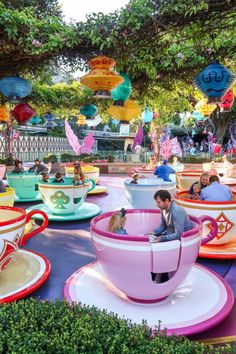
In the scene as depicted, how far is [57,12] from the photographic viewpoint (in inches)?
423

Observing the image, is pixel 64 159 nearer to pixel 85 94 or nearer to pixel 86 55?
pixel 85 94

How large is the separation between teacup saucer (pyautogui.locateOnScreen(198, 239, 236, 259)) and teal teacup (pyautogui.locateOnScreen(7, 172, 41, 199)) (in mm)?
3836

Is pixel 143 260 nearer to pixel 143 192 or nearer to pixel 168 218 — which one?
pixel 168 218

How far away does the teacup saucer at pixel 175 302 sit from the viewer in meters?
1.88

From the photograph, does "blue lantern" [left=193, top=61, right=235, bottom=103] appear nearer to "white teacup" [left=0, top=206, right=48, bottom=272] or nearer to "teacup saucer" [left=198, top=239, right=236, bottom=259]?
"teacup saucer" [left=198, top=239, right=236, bottom=259]

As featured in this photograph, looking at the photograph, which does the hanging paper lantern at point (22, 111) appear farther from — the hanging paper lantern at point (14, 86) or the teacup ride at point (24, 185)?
the hanging paper lantern at point (14, 86)

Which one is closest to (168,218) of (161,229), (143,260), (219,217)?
(161,229)

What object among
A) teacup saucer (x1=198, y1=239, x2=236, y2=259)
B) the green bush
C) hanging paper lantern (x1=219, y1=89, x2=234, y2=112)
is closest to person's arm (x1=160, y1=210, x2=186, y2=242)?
the green bush

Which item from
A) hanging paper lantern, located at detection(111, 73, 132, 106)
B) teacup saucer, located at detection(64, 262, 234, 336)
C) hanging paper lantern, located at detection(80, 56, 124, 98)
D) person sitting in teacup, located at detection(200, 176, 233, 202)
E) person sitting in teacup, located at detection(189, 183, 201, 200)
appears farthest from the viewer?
hanging paper lantern, located at detection(111, 73, 132, 106)

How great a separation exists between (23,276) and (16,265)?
0.76 feet

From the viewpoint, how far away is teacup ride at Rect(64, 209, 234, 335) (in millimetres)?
1926

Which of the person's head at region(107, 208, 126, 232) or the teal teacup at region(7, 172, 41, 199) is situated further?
the teal teacup at region(7, 172, 41, 199)

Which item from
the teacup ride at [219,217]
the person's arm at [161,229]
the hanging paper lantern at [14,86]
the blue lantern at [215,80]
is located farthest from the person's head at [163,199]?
the hanging paper lantern at [14,86]

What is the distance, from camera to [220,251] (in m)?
3.05
